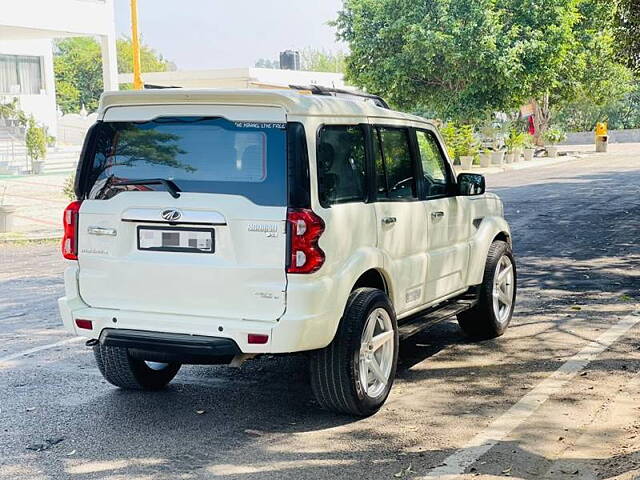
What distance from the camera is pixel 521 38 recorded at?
1444 inches

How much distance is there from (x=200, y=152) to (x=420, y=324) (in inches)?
86.7

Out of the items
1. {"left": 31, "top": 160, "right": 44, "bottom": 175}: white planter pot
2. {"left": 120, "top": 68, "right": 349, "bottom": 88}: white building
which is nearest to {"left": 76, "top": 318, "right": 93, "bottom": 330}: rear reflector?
{"left": 31, "top": 160, "right": 44, "bottom": 175}: white planter pot

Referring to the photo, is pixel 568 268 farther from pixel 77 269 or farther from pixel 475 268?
pixel 77 269

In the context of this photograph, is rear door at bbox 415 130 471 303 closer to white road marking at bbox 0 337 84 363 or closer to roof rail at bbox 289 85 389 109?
roof rail at bbox 289 85 389 109

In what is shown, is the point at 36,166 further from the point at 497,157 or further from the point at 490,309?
the point at 490,309

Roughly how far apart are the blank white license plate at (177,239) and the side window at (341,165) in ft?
2.40

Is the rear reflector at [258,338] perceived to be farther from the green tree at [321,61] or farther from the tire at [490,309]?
the green tree at [321,61]

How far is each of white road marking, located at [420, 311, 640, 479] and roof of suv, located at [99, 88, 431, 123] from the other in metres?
2.21

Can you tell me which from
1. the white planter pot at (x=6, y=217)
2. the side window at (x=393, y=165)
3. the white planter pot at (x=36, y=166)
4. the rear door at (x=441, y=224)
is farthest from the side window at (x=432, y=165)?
the white planter pot at (x=36, y=166)

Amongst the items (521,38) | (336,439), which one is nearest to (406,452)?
(336,439)

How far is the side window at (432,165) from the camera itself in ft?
23.4

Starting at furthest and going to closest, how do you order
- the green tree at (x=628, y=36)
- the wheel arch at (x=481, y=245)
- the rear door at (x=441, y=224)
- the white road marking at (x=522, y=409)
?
the green tree at (x=628, y=36)
the wheel arch at (x=481, y=245)
the rear door at (x=441, y=224)
the white road marking at (x=522, y=409)

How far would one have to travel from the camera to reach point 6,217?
1770 centimetres

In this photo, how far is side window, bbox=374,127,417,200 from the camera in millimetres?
6422
